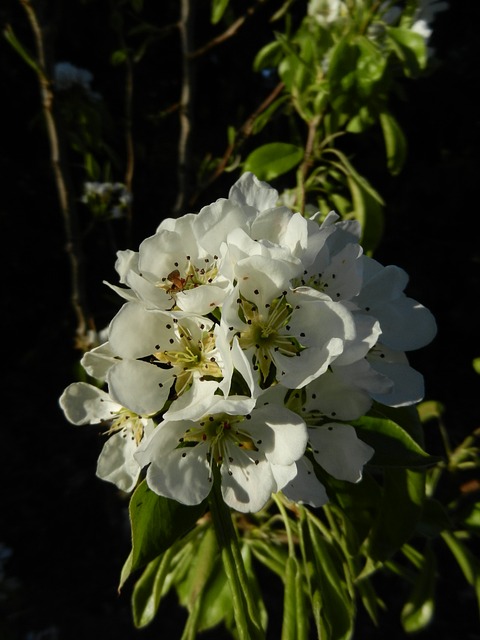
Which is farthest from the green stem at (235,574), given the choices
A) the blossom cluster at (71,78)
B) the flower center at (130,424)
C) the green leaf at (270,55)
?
the blossom cluster at (71,78)

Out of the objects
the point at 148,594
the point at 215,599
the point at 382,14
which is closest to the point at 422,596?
the point at 215,599

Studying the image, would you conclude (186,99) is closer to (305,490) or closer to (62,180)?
(62,180)

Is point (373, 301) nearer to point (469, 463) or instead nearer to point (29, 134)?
point (469, 463)

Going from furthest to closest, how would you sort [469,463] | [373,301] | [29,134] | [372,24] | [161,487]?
[29,134] < [372,24] < [469,463] < [373,301] < [161,487]

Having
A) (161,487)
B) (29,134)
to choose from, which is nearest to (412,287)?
(29,134)

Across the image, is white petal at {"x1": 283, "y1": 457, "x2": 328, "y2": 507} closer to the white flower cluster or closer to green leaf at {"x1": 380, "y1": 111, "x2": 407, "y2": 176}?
the white flower cluster

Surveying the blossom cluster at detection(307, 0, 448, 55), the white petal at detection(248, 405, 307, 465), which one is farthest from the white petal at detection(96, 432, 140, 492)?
the blossom cluster at detection(307, 0, 448, 55)
